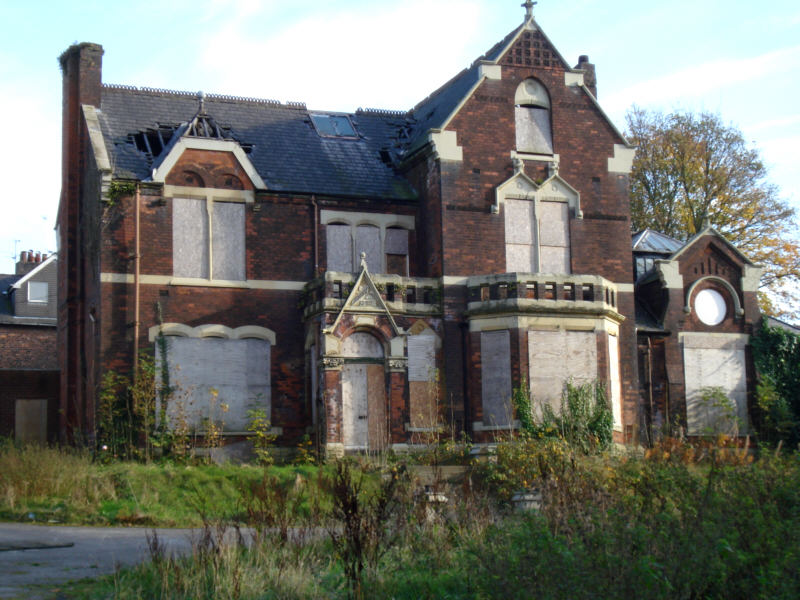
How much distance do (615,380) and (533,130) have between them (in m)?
7.37

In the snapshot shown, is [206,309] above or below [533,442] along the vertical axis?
above

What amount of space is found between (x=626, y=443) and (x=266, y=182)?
11.9m

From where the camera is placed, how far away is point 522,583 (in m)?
12.0

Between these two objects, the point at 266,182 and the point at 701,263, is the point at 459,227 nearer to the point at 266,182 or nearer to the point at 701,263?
the point at 266,182

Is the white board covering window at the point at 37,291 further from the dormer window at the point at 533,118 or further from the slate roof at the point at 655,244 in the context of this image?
the dormer window at the point at 533,118

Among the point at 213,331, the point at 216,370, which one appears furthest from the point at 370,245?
the point at 216,370

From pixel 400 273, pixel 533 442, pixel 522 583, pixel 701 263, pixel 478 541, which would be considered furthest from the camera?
pixel 701 263

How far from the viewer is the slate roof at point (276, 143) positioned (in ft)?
105

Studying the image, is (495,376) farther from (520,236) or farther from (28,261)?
(28,261)

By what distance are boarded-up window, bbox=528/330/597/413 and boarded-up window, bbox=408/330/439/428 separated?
2.52 metres

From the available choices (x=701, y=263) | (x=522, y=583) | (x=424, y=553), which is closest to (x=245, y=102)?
(x=701, y=263)

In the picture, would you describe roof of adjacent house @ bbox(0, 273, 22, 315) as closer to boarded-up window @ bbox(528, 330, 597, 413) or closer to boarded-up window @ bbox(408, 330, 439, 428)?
boarded-up window @ bbox(408, 330, 439, 428)

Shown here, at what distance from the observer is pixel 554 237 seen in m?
32.3

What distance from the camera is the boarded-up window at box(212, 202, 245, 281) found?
30.8 metres
